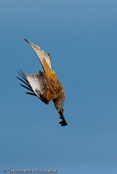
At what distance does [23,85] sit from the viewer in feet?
34.1

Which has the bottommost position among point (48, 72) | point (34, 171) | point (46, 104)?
point (34, 171)

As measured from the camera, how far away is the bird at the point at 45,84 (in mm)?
10352

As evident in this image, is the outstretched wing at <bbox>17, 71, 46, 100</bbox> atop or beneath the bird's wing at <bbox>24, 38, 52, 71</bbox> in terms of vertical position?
beneath

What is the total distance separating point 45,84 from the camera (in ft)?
34.7

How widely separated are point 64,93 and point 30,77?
52.3 inches

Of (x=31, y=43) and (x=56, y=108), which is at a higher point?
(x=31, y=43)

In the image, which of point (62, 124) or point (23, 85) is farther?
point (62, 124)

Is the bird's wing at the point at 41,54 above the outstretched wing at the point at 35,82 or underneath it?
above

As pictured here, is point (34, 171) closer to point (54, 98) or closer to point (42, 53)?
point (54, 98)

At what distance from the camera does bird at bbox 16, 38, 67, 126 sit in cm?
1035

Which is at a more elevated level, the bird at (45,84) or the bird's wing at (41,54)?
the bird's wing at (41,54)

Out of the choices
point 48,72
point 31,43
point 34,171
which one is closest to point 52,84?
point 48,72

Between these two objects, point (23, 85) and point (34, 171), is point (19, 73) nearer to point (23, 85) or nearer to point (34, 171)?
point (23, 85)

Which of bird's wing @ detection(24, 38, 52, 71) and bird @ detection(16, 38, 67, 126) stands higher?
bird's wing @ detection(24, 38, 52, 71)
